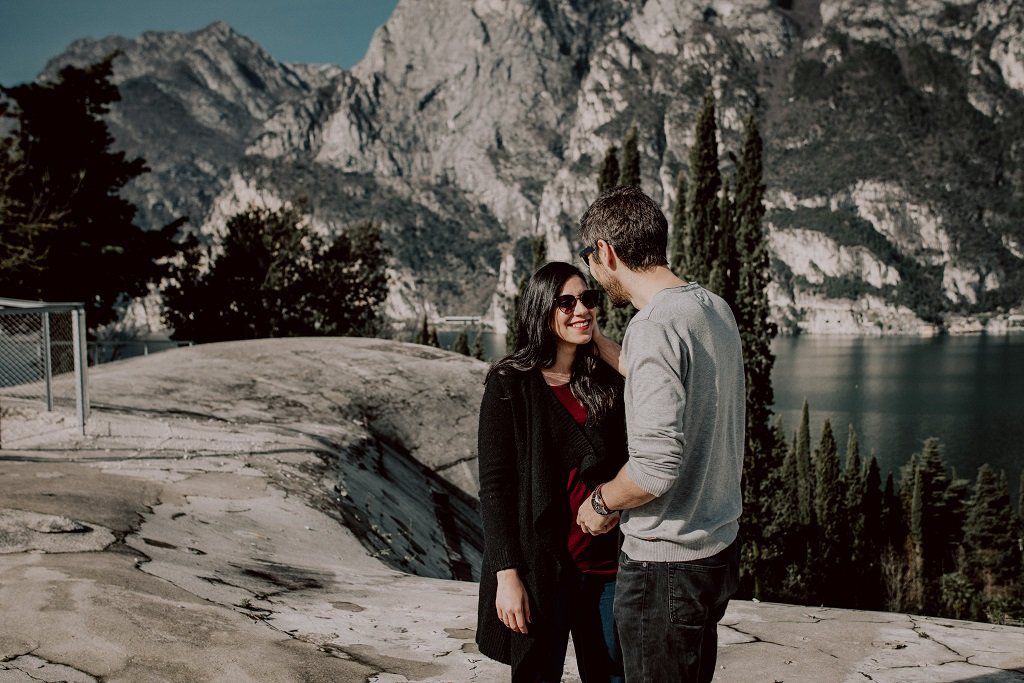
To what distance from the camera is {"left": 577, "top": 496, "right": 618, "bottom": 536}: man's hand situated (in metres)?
2.48

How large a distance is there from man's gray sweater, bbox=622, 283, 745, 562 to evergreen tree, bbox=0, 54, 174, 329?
2137cm

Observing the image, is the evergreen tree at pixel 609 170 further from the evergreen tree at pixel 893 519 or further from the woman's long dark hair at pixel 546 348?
the evergreen tree at pixel 893 519

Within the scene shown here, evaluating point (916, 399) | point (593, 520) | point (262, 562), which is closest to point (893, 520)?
point (262, 562)

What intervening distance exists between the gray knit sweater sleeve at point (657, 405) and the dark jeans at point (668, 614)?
11.1 inches

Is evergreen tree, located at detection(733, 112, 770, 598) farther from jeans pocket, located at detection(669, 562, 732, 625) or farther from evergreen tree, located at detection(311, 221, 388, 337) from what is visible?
jeans pocket, located at detection(669, 562, 732, 625)

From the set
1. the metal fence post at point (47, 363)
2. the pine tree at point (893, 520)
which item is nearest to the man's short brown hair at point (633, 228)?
the metal fence post at point (47, 363)

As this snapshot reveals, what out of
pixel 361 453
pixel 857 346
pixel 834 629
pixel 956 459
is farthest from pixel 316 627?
pixel 857 346

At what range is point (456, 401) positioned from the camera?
12.6 meters

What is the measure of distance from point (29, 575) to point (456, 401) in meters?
8.33

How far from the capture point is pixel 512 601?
264 cm

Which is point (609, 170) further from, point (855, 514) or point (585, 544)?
point (855, 514)

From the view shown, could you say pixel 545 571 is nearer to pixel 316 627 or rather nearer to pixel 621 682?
pixel 621 682

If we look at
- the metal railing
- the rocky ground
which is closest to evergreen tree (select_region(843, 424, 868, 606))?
the rocky ground

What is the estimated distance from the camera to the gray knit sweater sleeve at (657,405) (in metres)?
2.21
